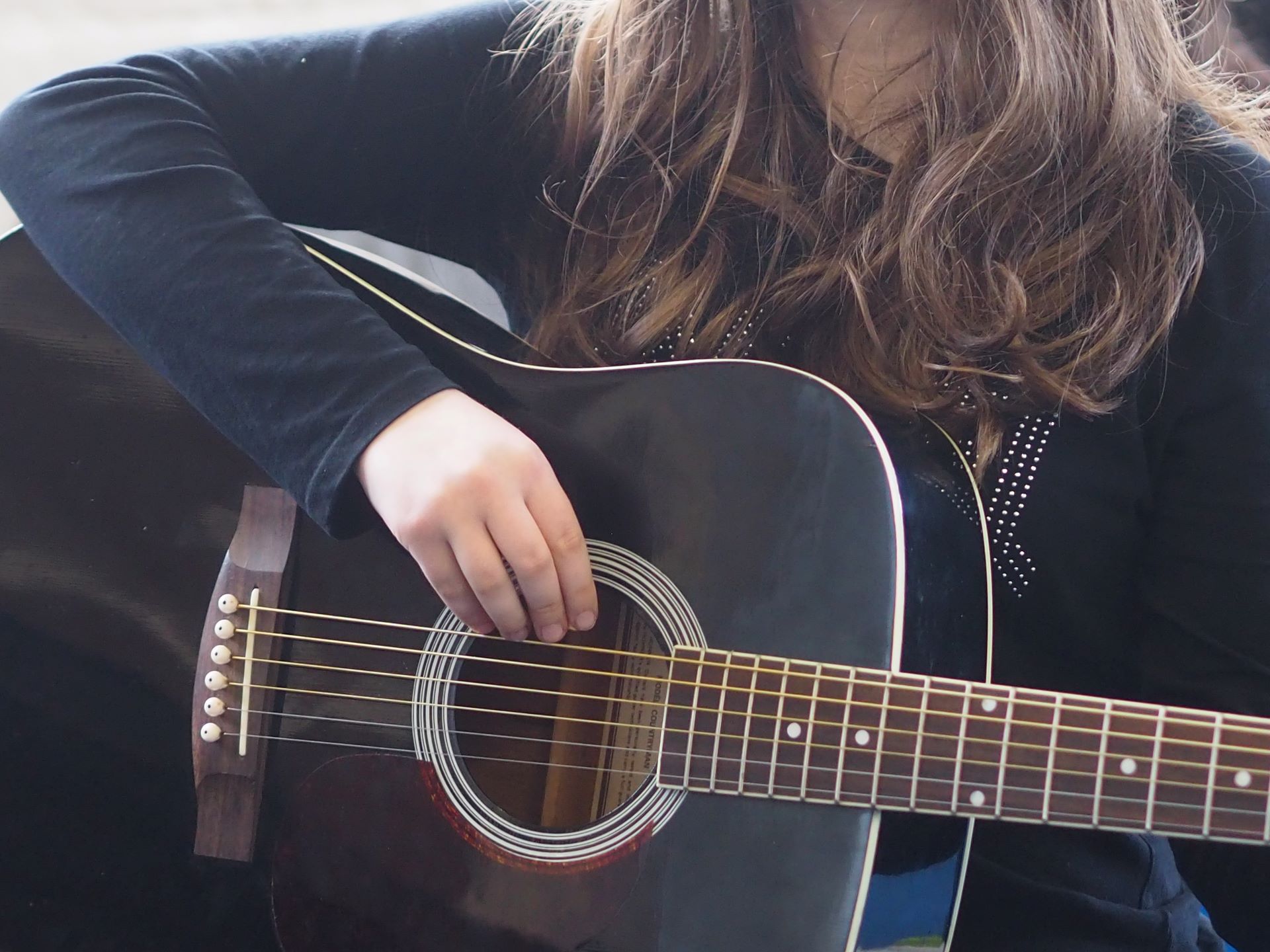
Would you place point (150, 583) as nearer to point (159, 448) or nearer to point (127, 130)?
point (159, 448)

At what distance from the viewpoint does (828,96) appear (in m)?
0.75

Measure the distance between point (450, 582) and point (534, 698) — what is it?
0.10 meters

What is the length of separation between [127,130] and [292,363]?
0.22 m

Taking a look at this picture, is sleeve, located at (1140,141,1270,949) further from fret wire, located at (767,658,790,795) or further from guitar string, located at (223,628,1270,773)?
fret wire, located at (767,658,790,795)

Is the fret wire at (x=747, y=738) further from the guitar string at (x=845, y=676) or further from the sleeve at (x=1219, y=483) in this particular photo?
the sleeve at (x=1219, y=483)

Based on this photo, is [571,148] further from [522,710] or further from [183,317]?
[522,710]

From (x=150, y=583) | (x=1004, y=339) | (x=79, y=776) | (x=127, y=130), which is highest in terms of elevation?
(x=127, y=130)

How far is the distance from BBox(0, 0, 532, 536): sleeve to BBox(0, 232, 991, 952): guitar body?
2.2 inches

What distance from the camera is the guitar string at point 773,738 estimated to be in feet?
1.73

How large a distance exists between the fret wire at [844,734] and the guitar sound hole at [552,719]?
126mm

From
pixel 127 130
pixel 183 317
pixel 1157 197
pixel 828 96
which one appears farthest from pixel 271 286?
pixel 1157 197

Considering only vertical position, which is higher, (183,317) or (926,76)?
(926,76)

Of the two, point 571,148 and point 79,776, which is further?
point 571,148

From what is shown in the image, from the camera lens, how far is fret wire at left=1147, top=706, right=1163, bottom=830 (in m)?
0.53
